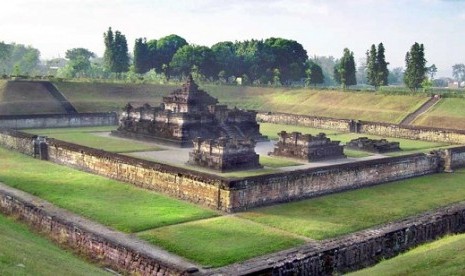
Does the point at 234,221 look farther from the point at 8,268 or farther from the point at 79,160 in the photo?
the point at 79,160

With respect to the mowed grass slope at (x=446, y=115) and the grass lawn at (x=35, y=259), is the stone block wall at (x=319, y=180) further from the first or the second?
the mowed grass slope at (x=446, y=115)

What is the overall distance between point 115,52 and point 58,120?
23.0m

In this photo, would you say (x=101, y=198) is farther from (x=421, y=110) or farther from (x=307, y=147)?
(x=421, y=110)

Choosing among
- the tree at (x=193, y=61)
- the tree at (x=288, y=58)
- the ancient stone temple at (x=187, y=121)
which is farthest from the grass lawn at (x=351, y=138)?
the tree at (x=288, y=58)

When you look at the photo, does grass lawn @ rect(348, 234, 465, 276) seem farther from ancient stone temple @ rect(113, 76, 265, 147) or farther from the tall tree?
the tall tree

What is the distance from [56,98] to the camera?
42875 mm

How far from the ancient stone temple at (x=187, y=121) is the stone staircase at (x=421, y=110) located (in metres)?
13.9

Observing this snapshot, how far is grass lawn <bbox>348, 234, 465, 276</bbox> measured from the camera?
10.0m

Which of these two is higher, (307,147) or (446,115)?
(446,115)

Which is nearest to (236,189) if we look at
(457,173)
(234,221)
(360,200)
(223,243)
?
(234,221)

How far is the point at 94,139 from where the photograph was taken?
3050 cm

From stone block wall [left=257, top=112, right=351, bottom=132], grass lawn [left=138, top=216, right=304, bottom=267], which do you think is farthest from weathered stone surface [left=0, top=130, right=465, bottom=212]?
stone block wall [left=257, top=112, right=351, bottom=132]

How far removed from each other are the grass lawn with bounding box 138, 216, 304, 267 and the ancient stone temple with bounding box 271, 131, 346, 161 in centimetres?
1019

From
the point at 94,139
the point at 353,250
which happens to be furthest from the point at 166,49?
the point at 353,250
